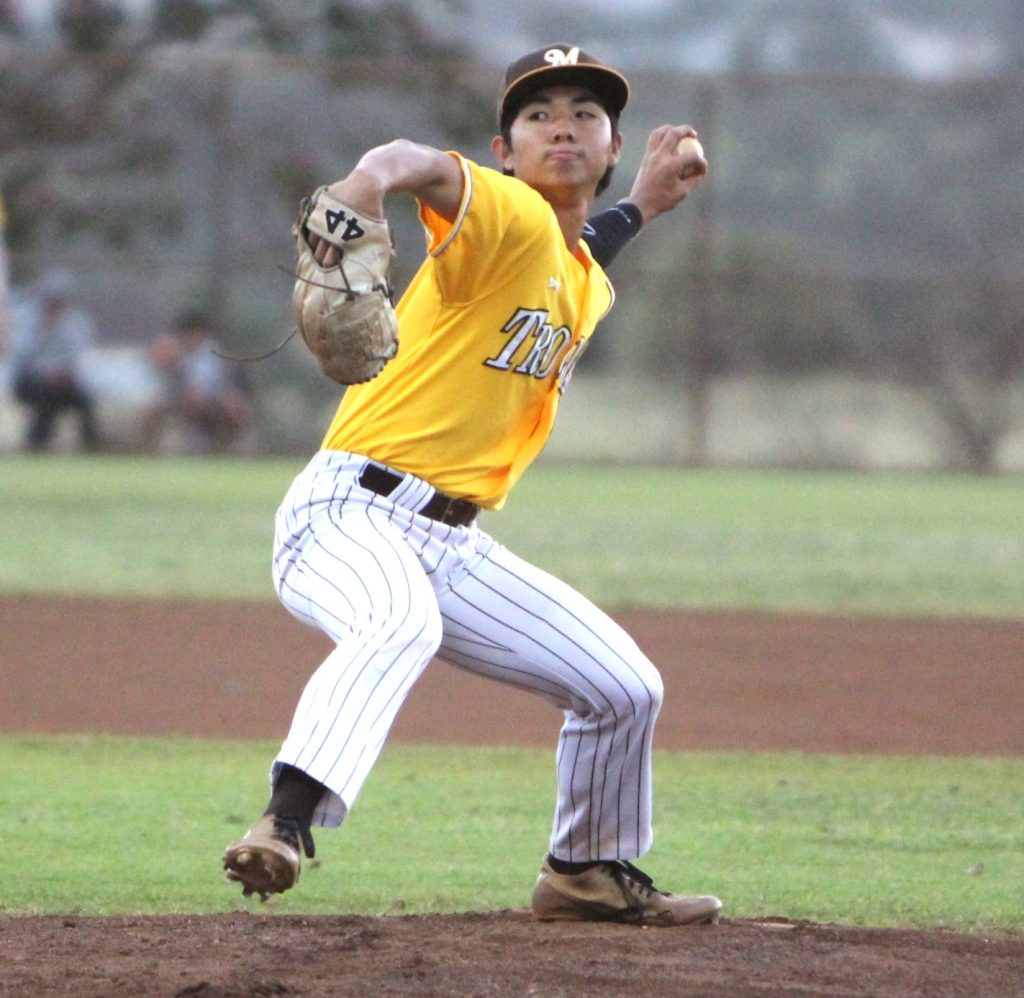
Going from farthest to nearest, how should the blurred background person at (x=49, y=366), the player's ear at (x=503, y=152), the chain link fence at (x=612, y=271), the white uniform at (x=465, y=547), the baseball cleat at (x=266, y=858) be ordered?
the chain link fence at (x=612, y=271), the blurred background person at (x=49, y=366), the player's ear at (x=503, y=152), the white uniform at (x=465, y=547), the baseball cleat at (x=266, y=858)

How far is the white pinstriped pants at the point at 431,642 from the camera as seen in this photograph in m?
3.45

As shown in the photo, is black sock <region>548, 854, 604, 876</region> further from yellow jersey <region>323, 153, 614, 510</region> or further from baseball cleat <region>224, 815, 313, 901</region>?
baseball cleat <region>224, 815, 313, 901</region>

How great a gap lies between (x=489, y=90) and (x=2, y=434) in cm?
635

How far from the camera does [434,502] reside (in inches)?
153

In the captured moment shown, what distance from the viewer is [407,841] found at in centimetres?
520

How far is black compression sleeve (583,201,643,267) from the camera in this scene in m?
4.58

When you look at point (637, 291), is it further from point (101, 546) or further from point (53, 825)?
point (53, 825)

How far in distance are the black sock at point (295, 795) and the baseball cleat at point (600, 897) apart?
103 centimetres

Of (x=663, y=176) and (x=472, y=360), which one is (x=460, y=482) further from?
(x=663, y=176)

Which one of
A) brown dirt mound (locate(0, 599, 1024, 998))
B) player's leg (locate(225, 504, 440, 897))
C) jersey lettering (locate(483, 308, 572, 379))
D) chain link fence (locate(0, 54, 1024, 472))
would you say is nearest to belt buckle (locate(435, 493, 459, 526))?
player's leg (locate(225, 504, 440, 897))

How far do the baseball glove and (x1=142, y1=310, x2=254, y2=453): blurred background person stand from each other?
16406 mm

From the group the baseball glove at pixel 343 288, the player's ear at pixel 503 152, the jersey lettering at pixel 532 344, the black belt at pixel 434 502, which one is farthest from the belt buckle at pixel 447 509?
the player's ear at pixel 503 152

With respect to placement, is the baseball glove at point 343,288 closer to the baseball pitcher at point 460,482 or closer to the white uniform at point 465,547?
the baseball pitcher at point 460,482

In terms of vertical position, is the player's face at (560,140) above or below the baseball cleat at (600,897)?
above
